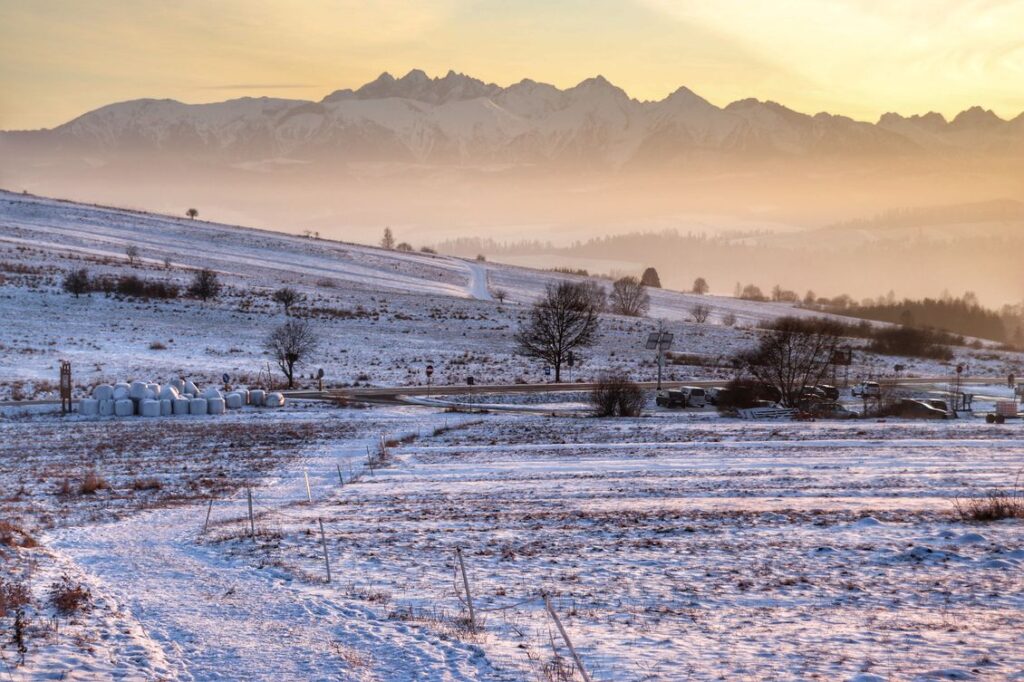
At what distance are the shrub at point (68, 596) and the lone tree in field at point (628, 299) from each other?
110 m

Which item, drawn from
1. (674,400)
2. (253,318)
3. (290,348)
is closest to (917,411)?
(674,400)

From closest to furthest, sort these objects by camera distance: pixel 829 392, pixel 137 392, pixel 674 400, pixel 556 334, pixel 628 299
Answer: pixel 137 392 < pixel 674 400 < pixel 829 392 < pixel 556 334 < pixel 628 299

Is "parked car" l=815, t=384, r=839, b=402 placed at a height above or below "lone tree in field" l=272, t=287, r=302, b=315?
below

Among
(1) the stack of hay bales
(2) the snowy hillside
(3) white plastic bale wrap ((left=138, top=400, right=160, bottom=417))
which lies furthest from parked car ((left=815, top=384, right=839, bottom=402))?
(3) white plastic bale wrap ((left=138, top=400, right=160, bottom=417))

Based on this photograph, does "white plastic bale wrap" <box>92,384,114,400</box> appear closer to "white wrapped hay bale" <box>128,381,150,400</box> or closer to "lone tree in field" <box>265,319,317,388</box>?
"white wrapped hay bale" <box>128,381,150,400</box>

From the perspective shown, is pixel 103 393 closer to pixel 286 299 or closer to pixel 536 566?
pixel 536 566

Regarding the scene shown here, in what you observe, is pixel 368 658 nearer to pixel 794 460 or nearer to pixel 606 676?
pixel 606 676

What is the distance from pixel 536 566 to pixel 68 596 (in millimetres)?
8106

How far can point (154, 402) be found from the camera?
49562 millimetres

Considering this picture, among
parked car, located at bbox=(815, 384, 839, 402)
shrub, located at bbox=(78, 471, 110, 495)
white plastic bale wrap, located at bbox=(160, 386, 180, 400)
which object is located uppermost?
parked car, located at bbox=(815, 384, 839, 402)

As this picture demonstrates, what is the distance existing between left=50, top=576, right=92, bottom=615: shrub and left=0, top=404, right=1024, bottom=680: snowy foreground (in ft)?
0.97

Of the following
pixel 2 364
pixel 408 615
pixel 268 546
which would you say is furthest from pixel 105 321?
pixel 408 615

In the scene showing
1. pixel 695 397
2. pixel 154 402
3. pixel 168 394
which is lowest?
pixel 154 402

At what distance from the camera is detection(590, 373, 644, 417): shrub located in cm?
5022
